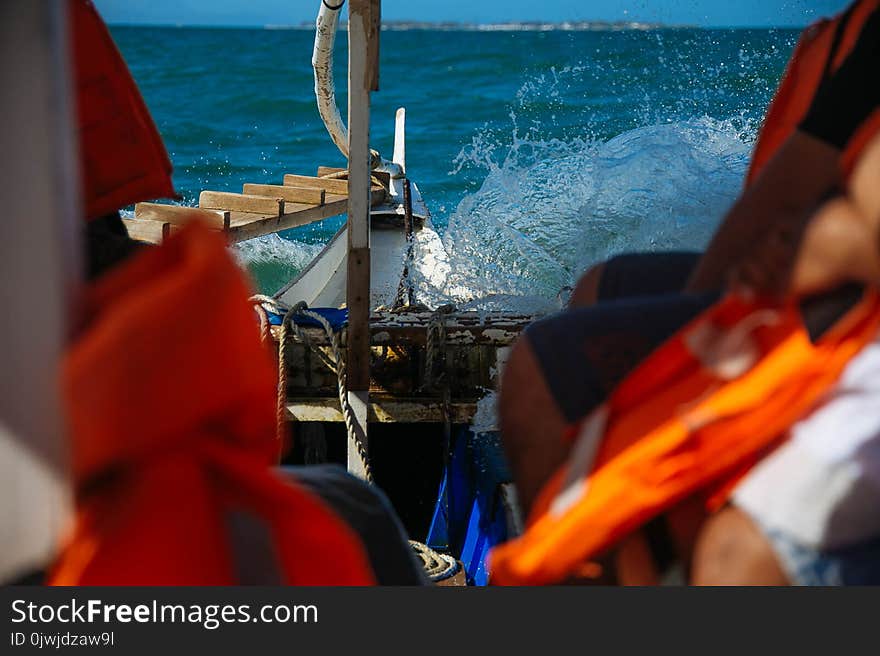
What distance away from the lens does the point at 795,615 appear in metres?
0.92

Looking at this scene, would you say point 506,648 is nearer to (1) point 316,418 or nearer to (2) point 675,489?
(2) point 675,489

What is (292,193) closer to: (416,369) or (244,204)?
(244,204)

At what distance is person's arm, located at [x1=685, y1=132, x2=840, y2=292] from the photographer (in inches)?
43.5

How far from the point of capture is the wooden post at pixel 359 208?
2.28 meters

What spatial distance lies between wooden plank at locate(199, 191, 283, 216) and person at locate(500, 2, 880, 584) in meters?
3.03

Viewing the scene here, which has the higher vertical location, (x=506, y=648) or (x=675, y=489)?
(x=675, y=489)

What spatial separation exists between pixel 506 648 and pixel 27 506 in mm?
474

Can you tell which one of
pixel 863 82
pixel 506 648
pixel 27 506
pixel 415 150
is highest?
pixel 863 82

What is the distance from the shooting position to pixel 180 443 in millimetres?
772

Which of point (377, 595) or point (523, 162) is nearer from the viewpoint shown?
point (377, 595)

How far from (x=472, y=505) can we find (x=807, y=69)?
162cm

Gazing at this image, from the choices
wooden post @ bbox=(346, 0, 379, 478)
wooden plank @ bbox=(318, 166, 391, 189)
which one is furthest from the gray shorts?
wooden plank @ bbox=(318, 166, 391, 189)

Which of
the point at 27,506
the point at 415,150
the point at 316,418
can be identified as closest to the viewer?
the point at 27,506

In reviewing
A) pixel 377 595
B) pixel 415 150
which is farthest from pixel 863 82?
pixel 415 150
